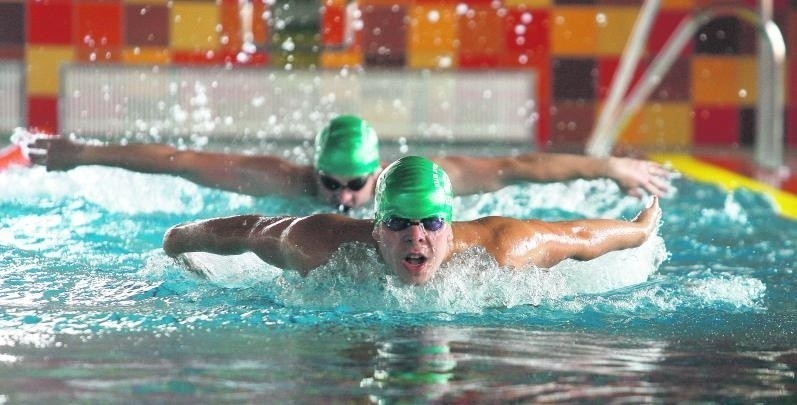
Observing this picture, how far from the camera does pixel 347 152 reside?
5.17m

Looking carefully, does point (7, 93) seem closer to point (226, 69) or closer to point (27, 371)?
point (226, 69)

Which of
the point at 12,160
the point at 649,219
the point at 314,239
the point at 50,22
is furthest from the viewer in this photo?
the point at 50,22

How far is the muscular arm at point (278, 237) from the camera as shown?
4.08 metres

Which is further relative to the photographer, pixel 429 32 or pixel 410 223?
pixel 429 32

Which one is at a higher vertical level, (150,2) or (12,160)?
(150,2)

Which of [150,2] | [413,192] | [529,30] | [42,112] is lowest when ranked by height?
[42,112]

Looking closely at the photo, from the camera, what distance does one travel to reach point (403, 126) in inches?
373

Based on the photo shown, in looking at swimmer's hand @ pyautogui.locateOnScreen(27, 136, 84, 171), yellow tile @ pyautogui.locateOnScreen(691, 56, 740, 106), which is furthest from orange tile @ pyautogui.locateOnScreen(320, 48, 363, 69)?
swimmer's hand @ pyautogui.locateOnScreen(27, 136, 84, 171)

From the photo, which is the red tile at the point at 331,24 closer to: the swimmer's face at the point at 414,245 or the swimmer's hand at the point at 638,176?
the swimmer's hand at the point at 638,176

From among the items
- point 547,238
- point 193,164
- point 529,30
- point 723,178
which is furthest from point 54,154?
point 529,30

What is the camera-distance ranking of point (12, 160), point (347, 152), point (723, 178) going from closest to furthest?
1. point (347, 152)
2. point (12, 160)
3. point (723, 178)

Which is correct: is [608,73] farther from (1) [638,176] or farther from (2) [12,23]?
(1) [638,176]

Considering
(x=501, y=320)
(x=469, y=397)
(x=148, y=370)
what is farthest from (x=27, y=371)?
(x=501, y=320)

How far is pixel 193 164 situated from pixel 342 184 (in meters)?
0.61
